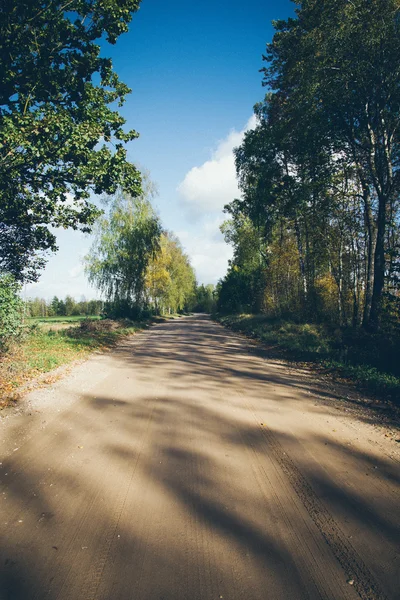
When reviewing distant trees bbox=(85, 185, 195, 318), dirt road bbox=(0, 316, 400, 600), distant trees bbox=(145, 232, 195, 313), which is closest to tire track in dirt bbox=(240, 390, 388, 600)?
dirt road bbox=(0, 316, 400, 600)

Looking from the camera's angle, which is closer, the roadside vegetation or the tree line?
the roadside vegetation

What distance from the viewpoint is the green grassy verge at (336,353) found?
6.22 meters

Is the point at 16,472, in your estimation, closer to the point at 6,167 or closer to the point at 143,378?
the point at 143,378

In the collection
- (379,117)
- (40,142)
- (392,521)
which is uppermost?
(379,117)

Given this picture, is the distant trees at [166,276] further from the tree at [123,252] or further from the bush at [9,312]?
the bush at [9,312]

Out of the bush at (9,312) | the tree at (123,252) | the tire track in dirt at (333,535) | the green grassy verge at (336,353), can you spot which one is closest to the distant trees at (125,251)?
the tree at (123,252)

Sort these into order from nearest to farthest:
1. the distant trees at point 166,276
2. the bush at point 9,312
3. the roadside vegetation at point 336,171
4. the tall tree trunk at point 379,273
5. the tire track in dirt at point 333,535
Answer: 1. the tire track in dirt at point 333,535
2. the bush at point 9,312
3. the roadside vegetation at point 336,171
4. the tall tree trunk at point 379,273
5. the distant trees at point 166,276

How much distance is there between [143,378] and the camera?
680cm

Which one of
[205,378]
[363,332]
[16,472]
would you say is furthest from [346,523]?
[363,332]

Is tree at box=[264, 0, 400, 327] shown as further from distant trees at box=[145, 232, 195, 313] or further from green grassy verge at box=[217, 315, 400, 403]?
distant trees at box=[145, 232, 195, 313]

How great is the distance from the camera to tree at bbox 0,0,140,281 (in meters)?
7.48

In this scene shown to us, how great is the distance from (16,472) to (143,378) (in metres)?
3.82

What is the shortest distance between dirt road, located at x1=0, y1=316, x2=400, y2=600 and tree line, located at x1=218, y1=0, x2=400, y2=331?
4049mm

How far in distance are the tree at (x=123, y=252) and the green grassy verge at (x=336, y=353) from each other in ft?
40.7
